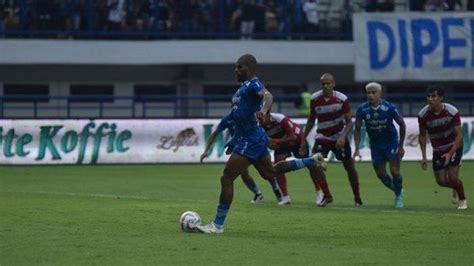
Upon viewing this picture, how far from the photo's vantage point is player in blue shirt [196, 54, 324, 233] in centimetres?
1498

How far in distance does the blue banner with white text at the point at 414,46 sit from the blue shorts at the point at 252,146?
2265 cm

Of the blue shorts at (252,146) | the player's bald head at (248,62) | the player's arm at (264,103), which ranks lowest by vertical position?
the blue shorts at (252,146)

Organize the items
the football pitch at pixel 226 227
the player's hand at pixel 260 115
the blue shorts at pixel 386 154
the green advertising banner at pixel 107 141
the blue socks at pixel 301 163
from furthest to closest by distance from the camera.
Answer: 1. the green advertising banner at pixel 107 141
2. the blue shorts at pixel 386 154
3. the blue socks at pixel 301 163
4. the player's hand at pixel 260 115
5. the football pitch at pixel 226 227

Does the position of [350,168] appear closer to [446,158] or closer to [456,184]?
[446,158]

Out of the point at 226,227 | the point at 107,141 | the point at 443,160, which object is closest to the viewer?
the point at 226,227

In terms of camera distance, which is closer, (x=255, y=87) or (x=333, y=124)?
(x=255, y=87)

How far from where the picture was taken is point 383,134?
20141 millimetres

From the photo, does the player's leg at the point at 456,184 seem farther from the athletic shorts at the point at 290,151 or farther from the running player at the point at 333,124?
the athletic shorts at the point at 290,151

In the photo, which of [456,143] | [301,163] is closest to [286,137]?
[456,143]

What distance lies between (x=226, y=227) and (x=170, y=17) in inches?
954

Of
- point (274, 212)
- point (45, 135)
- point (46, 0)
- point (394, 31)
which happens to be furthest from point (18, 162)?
point (274, 212)

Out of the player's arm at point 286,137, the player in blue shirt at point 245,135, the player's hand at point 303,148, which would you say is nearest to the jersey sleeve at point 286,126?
the player's arm at point 286,137

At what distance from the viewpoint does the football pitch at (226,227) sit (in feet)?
42.0

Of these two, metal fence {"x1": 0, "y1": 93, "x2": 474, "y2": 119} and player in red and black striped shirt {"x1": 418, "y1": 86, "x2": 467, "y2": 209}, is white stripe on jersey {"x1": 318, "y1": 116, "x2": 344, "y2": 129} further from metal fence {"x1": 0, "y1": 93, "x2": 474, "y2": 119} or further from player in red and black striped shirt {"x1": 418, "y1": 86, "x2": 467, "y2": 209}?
metal fence {"x1": 0, "y1": 93, "x2": 474, "y2": 119}
